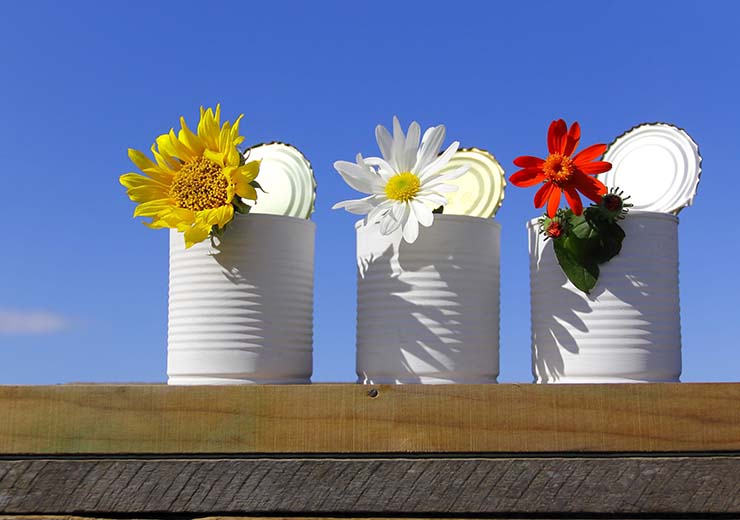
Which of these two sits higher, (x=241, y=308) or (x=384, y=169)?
(x=384, y=169)

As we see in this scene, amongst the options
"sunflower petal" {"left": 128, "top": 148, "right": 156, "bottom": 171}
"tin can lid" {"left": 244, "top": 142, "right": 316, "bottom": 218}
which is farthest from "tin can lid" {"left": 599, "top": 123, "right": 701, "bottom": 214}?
"sunflower petal" {"left": 128, "top": 148, "right": 156, "bottom": 171}

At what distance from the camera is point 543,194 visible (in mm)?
1042

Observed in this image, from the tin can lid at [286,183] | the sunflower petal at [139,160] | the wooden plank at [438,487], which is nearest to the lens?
the wooden plank at [438,487]

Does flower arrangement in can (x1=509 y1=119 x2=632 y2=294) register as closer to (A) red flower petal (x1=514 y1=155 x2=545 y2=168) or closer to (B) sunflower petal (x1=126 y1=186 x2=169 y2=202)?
(A) red flower petal (x1=514 y1=155 x2=545 y2=168)

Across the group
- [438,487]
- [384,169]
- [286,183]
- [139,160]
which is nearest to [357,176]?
[384,169]

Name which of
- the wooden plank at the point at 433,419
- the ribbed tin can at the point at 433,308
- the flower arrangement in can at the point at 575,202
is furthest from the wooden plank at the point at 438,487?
the flower arrangement in can at the point at 575,202

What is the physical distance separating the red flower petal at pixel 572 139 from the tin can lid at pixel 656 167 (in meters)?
0.17

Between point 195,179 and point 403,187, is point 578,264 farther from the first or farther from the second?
point 195,179

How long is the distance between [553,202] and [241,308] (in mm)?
399

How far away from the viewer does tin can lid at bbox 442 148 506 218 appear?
115 centimetres

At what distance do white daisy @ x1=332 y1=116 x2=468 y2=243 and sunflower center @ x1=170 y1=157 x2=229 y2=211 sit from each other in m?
0.14

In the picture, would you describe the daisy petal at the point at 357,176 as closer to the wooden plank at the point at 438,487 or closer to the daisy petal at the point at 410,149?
the daisy petal at the point at 410,149

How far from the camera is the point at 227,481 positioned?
0.99m

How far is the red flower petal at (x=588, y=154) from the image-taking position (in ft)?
3.43
